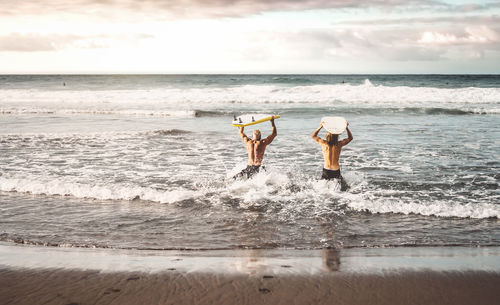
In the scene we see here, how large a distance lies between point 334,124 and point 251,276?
5.10 meters

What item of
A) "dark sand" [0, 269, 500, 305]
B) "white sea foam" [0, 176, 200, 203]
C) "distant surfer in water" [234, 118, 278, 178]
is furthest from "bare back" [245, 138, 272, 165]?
"dark sand" [0, 269, 500, 305]

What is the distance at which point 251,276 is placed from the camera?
4.73 meters

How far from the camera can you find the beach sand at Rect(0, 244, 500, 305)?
14.1 feet

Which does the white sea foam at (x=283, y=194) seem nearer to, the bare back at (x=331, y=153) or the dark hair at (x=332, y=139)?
the bare back at (x=331, y=153)

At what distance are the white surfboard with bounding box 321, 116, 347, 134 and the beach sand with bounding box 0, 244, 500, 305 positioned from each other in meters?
3.63

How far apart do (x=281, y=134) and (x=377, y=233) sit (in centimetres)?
1117

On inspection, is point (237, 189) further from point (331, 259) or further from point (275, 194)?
point (331, 259)

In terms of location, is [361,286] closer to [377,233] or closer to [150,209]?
[377,233]

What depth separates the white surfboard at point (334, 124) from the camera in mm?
8846

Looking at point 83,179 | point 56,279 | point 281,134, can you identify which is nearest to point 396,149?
point 281,134

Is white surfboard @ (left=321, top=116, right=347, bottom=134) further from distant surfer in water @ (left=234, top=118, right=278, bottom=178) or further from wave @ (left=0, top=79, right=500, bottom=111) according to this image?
wave @ (left=0, top=79, right=500, bottom=111)

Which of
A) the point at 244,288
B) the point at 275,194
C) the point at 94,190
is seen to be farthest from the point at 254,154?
the point at 244,288

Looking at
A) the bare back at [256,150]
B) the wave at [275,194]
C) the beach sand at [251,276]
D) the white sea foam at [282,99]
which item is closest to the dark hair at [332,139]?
the wave at [275,194]

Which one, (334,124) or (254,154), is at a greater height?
(334,124)
